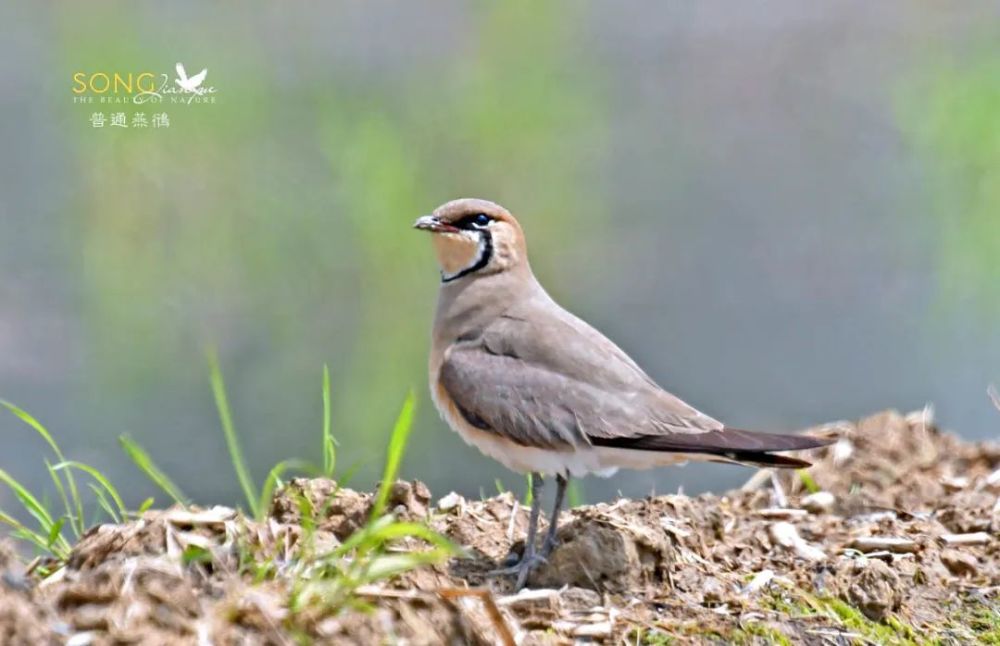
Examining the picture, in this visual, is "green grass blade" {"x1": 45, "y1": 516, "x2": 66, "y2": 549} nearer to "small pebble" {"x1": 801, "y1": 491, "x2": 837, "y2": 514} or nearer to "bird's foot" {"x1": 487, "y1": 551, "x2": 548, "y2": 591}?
"bird's foot" {"x1": 487, "y1": 551, "x2": 548, "y2": 591}

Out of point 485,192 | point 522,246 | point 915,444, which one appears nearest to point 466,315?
point 522,246

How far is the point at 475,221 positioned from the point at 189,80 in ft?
11.0

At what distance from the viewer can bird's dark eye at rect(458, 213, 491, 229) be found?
15.5 ft

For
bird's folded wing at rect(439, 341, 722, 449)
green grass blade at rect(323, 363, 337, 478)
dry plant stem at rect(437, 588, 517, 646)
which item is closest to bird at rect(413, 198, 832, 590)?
bird's folded wing at rect(439, 341, 722, 449)

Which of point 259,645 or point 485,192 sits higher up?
point 485,192

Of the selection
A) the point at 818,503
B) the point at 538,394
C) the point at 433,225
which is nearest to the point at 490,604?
the point at 538,394

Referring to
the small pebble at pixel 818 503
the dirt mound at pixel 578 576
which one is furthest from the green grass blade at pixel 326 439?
the small pebble at pixel 818 503

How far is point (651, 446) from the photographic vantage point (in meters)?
4.08

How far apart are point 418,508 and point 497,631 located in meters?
1.05

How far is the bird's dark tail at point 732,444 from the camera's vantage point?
3879mm

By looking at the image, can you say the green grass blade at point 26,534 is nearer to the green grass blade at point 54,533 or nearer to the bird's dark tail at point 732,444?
the green grass blade at point 54,533

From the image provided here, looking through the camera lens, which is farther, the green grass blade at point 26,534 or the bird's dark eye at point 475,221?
the bird's dark eye at point 475,221

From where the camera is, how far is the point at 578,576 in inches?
152

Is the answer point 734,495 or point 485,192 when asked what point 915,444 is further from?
point 485,192
